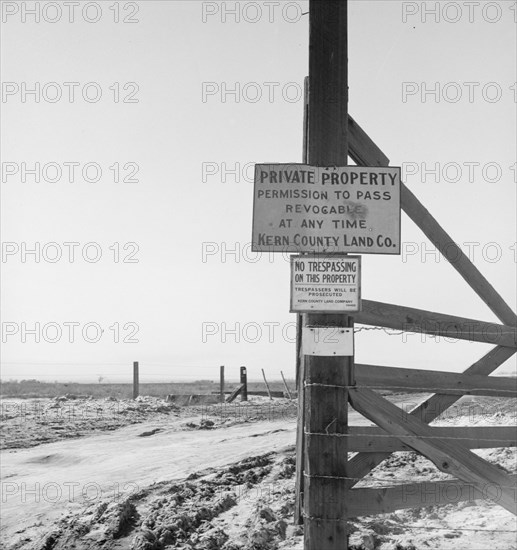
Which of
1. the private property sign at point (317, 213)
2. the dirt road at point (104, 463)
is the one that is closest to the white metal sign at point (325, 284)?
the private property sign at point (317, 213)

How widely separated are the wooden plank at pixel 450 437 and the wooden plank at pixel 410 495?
11.6 inches

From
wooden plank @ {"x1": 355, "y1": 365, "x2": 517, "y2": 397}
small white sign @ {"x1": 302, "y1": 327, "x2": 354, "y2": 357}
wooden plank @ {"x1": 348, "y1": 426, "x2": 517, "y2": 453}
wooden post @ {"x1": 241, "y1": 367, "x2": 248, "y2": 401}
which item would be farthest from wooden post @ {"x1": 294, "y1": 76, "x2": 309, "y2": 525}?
wooden post @ {"x1": 241, "y1": 367, "x2": 248, "y2": 401}

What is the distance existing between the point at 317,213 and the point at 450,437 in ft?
6.30

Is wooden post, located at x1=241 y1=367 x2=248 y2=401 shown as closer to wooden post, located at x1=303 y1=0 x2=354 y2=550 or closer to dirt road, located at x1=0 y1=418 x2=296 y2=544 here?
dirt road, located at x1=0 y1=418 x2=296 y2=544

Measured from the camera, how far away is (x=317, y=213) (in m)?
4.83

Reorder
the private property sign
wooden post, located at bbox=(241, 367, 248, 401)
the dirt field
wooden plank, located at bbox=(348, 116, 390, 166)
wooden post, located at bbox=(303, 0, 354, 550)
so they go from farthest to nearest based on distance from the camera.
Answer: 1. wooden post, located at bbox=(241, 367, 248, 401)
2. the dirt field
3. wooden plank, located at bbox=(348, 116, 390, 166)
4. the private property sign
5. wooden post, located at bbox=(303, 0, 354, 550)

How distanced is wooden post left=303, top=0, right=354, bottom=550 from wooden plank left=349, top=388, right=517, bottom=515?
213mm

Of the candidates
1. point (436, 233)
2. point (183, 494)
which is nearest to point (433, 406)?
point (436, 233)

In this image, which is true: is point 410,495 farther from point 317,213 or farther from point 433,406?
point 317,213

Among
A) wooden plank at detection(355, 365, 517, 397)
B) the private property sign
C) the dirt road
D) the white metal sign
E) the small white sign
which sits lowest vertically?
the dirt road

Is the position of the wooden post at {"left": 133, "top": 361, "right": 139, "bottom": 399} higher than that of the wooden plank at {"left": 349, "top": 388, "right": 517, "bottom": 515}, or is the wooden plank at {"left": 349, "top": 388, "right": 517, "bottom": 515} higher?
the wooden plank at {"left": 349, "top": 388, "right": 517, "bottom": 515}

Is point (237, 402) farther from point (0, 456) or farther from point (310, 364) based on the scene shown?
point (310, 364)

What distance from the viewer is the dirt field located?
634cm

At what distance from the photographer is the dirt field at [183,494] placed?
6.34m
